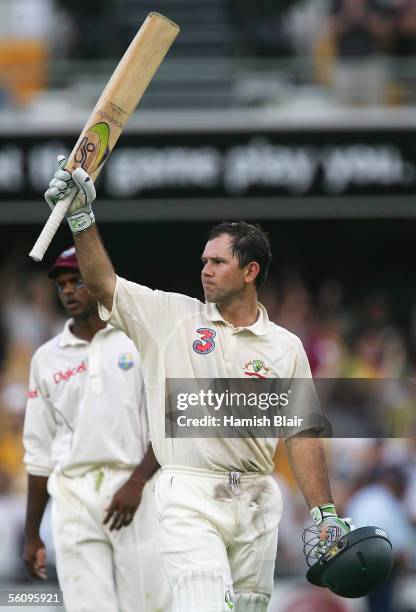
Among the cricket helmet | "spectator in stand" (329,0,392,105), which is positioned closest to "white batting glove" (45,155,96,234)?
the cricket helmet

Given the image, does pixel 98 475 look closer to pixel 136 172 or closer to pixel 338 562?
pixel 338 562

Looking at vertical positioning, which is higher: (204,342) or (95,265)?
(95,265)

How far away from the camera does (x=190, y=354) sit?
5.38 meters

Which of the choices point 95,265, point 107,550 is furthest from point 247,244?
point 107,550

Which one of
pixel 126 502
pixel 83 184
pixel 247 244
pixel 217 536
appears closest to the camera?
pixel 83 184

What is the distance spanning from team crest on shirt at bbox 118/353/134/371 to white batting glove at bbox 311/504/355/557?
121cm

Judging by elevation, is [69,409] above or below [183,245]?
Answer: below

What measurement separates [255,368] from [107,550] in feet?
4.24

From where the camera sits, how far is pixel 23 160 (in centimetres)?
1284

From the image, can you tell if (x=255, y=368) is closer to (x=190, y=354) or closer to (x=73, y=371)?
(x=190, y=354)

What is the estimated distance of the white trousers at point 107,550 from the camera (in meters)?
6.10

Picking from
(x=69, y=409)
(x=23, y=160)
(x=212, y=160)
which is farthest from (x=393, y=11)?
(x=69, y=409)

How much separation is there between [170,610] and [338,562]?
1050mm

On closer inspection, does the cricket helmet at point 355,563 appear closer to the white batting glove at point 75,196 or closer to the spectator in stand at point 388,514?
the white batting glove at point 75,196
